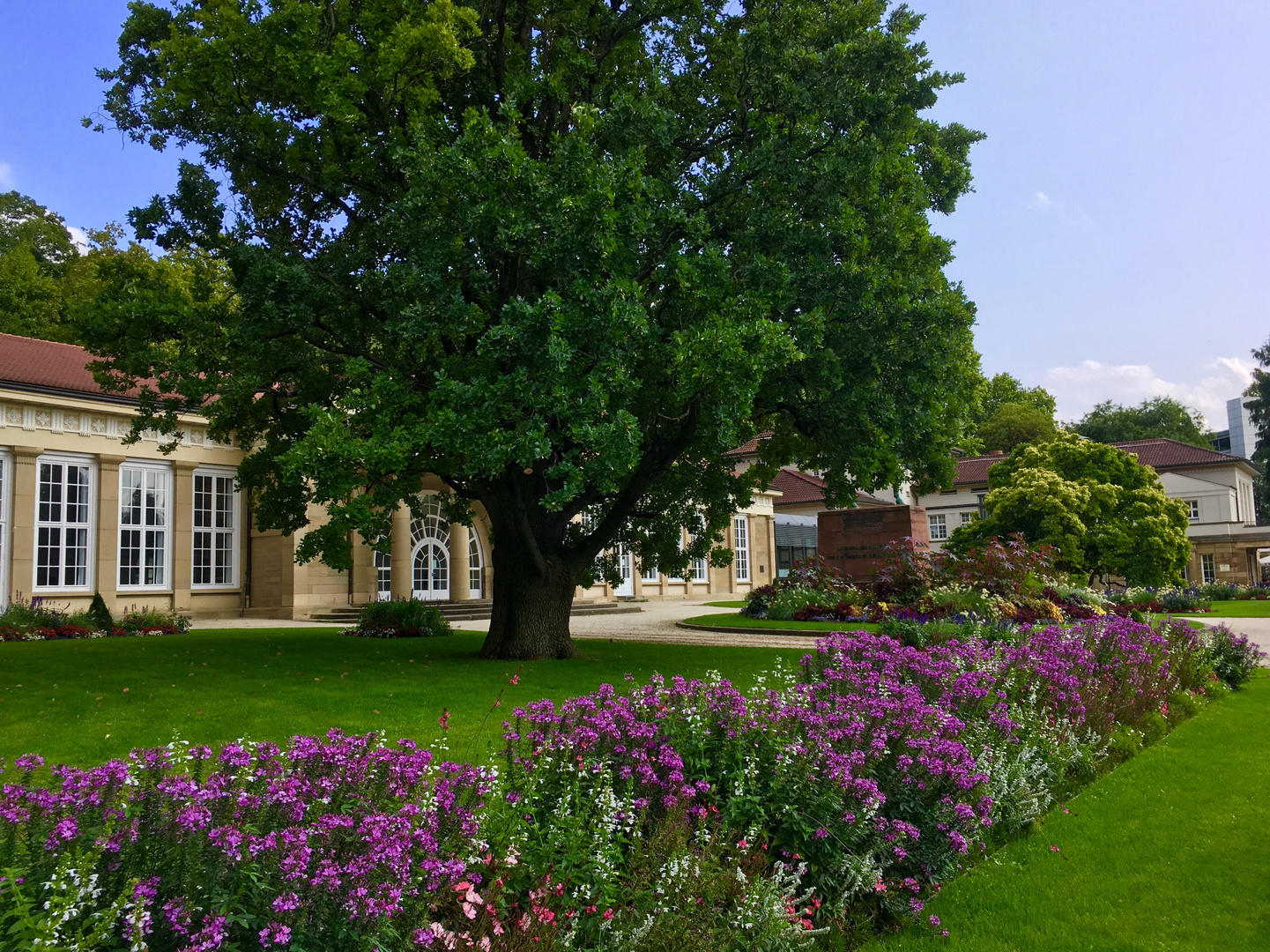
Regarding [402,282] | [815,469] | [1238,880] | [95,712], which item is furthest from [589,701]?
[815,469]

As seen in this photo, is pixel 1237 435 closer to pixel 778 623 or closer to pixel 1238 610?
pixel 1238 610

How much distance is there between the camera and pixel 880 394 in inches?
488

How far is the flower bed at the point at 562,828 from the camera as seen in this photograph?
3.01 meters

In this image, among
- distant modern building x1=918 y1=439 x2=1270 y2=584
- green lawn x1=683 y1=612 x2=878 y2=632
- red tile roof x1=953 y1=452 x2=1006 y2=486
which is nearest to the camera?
green lawn x1=683 y1=612 x2=878 y2=632

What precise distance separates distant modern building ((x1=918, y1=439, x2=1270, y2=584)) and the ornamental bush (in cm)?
4011

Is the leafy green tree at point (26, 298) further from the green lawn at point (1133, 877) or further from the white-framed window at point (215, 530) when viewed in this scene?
A: the green lawn at point (1133, 877)

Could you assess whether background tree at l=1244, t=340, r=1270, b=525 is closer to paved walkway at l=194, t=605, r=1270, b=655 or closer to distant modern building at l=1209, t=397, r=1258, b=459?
paved walkway at l=194, t=605, r=1270, b=655

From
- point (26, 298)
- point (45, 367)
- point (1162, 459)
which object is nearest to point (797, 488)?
point (1162, 459)

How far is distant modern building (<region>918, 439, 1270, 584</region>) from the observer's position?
2153 inches

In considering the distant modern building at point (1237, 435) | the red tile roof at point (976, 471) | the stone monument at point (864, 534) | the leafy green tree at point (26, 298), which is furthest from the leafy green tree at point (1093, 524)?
the distant modern building at point (1237, 435)

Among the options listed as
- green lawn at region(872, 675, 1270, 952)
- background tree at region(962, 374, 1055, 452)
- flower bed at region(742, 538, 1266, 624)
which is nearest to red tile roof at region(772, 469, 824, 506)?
background tree at region(962, 374, 1055, 452)

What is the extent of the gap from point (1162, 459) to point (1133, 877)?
62646 millimetres

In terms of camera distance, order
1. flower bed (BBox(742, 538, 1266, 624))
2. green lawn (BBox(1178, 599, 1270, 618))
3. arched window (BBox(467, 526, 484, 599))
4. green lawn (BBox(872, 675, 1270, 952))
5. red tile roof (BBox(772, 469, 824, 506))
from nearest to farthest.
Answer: green lawn (BBox(872, 675, 1270, 952)) < flower bed (BBox(742, 538, 1266, 624)) < green lawn (BBox(1178, 599, 1270, 618)) < arched window (BBox(467, 526, 484, 599)) < red tile roof (BBox(772, 469, 824, 506))

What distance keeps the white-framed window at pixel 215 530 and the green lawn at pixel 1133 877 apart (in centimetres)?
2691
